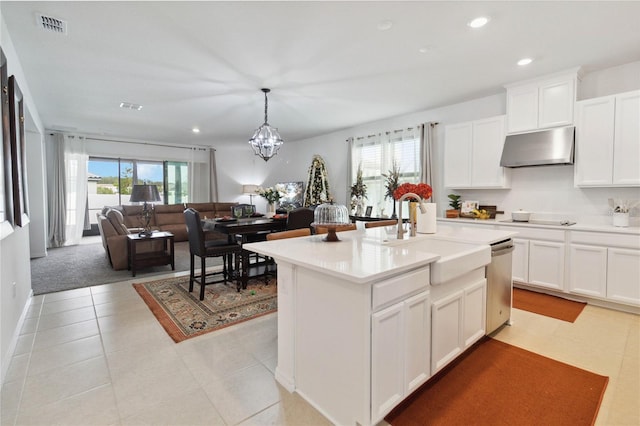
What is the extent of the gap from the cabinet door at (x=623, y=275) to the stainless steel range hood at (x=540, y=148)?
113 centimetres

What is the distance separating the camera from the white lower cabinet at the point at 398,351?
4.89 feet

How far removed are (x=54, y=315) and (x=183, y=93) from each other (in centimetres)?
314

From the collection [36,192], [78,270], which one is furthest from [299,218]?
[36,192]

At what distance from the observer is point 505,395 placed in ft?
6.17

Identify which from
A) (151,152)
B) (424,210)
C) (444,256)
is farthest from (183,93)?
(151,152)

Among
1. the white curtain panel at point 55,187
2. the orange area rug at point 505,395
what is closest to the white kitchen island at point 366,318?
the orange area rug at point 505,395

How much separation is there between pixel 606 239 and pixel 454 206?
191 centimetres

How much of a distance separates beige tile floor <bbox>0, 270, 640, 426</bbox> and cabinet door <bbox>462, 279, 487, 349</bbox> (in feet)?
1.66

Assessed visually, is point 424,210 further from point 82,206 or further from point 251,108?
point 82,206

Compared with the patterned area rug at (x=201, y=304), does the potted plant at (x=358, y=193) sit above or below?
above

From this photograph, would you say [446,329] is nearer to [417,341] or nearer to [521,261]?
[417,341]

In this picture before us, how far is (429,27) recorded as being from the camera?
2.63 m

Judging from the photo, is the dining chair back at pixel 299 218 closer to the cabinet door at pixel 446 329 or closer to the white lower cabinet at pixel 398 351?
the cabinet door at pixel 446 329

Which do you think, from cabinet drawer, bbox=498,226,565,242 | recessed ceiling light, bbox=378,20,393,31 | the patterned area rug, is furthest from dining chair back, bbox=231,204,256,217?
cabinet drawer, bbox=498,226,565,242
